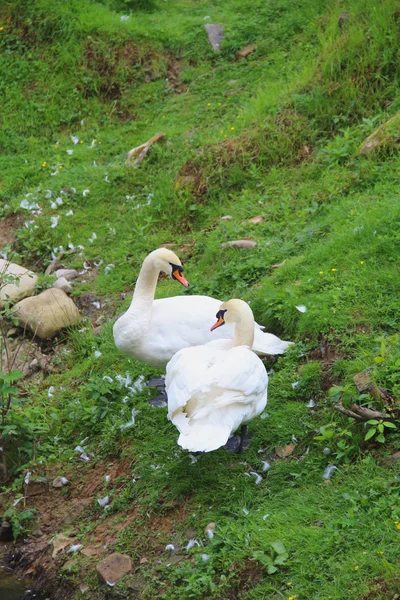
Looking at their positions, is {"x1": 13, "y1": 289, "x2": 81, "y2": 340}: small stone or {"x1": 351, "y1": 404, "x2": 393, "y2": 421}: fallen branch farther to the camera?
{"x1": 13, "y1": 289, "x2": 81, "y2": 340}: small stone

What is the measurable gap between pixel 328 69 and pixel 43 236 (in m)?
3.61

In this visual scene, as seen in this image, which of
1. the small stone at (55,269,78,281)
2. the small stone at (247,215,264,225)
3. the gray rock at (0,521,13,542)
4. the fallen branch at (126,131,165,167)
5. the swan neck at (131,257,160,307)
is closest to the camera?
the gray rock at (0,521,13,542)

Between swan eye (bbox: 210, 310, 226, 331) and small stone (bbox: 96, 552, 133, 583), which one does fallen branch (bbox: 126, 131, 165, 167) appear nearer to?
swan eye (bbox: 210, 310, 226, 331)

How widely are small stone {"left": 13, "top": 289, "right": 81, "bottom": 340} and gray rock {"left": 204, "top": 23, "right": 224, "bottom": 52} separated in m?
4.92

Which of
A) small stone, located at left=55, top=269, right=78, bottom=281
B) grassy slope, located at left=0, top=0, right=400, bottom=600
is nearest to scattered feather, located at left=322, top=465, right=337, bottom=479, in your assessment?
grassy slope, located at left=0, top=0, right=400, bottom=600

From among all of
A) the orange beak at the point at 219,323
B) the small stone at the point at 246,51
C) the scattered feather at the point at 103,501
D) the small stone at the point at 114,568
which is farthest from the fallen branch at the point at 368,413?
the small stone at the point at 246,51

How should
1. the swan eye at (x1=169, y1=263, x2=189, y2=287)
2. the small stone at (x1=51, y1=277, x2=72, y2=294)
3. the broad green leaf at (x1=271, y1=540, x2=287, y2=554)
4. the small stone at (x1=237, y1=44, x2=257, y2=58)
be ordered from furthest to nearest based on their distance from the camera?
the small stone at (x1=237, y1=44, x2=257, y2=58), the small stone at (x1=51, y1=277, x2=72, y2=294), the swan eye at (x1=169, y1=263, x2=189, y2=287), the broad green leaf at (x1=271, y1=540, x2=287, y2=554)

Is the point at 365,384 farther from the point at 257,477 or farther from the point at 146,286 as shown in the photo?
the point at 146,286

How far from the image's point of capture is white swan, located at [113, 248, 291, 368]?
6.18 metres

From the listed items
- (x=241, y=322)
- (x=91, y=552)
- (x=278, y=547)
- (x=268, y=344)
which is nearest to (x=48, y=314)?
(x=268, y=344)

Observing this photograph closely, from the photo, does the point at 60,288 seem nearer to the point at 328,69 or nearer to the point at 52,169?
the point at 52,169

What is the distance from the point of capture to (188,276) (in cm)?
785

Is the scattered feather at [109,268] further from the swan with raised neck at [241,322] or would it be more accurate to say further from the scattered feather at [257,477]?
the scattered feather at [257,477]

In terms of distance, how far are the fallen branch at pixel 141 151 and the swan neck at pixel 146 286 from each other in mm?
3384
